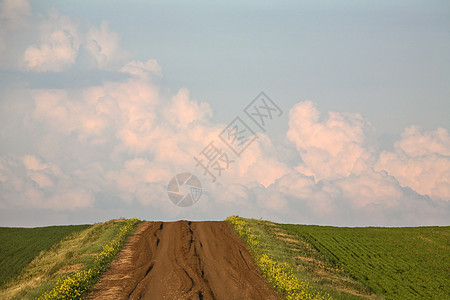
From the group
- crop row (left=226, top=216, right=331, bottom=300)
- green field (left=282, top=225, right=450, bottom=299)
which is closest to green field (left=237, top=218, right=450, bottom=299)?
green field (left=282, top=225, right=450, bottom=299)

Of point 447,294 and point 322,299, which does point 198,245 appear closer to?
point 322,299

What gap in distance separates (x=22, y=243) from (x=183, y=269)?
2644 cm

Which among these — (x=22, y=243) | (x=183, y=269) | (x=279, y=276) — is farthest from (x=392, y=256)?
(x=22, y=243)

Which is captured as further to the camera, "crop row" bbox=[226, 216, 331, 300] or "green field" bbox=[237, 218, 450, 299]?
"green field" bbox=[237, 218, 450, 299]

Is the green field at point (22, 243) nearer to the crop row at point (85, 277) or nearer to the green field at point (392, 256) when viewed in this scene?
the crop row at point (85, 277)

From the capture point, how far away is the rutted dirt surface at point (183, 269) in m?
26.1

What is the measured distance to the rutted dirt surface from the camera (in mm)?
26094

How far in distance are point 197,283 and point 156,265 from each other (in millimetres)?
4739

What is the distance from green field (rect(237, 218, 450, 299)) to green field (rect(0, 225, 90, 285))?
22.7 m

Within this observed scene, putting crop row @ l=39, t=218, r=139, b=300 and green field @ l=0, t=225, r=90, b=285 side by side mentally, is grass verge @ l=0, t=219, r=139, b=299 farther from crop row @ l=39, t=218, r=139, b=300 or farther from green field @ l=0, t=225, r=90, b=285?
green field @ l=0, t=225, r=90, b=285

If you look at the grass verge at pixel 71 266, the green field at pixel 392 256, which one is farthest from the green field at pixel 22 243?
the green field at pixel 392 256

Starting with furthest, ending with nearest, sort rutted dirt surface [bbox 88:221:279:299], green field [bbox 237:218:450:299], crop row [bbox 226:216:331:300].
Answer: green field [bbox 237:218:450:299]
crop row [bbox 226:216:331:300]
rutted dirt surface [bbox 88:221:279:299]

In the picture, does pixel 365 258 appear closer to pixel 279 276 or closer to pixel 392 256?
pixel 392 256

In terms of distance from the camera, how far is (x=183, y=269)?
97.9 ft
